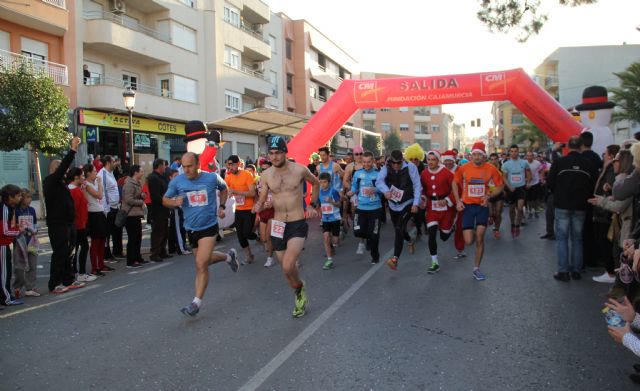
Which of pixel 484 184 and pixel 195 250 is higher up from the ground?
pixel 484 184

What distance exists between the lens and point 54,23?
19.2 metres

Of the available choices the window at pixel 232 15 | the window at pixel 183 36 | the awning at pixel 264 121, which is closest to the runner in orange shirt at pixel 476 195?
the awning at pixel 264 121

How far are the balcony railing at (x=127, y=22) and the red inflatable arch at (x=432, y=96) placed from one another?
13.3 meters

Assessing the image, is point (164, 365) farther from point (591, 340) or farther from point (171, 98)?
point (171, 98)

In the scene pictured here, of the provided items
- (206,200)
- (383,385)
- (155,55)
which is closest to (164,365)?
(383,385)

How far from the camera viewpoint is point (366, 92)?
14492 millimetres

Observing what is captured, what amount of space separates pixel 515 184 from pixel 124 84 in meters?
19.4

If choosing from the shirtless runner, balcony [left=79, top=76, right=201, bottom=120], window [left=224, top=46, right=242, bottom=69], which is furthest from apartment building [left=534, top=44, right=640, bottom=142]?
the shirtless runner

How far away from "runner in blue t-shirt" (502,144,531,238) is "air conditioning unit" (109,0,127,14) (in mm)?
19662

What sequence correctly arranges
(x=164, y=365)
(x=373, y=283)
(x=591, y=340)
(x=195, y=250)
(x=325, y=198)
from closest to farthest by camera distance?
1. (x=164, y=365)
2. (x=591, y=340)
3. (x=195, y=250)
4. (x=373, y=283)
5. (x=325, y=198)

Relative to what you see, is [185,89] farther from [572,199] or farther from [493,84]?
[572,199]

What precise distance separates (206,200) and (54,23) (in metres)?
17.4

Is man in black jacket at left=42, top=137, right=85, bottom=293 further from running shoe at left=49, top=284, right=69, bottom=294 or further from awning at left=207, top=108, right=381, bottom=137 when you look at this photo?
awning at left=207, top=108, right=381, bottom=137

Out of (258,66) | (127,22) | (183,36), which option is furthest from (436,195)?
(258,66)
